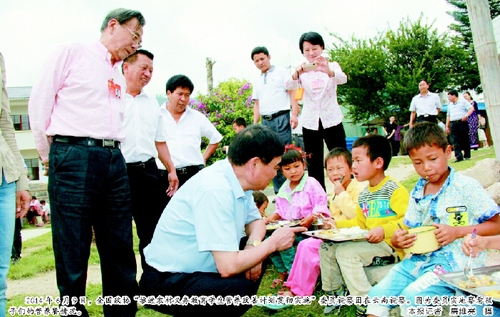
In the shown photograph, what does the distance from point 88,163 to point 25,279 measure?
3.69 m

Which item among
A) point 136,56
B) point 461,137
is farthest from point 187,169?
point 461,137

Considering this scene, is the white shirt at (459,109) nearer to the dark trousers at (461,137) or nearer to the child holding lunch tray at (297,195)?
the dark trousers at (461,137)

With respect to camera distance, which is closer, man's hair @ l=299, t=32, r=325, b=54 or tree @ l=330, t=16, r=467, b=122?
man's hair @ l=299, t=32, r=325, b=54

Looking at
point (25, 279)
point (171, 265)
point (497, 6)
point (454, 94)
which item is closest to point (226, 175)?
point (171, 265)

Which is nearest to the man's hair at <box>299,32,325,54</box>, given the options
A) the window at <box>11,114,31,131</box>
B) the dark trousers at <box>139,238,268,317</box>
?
the dark trousers at <box>139,238,268,317</box>

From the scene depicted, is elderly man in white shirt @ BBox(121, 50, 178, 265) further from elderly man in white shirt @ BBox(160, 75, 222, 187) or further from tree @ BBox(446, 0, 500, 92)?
tree @ BBox(446, 0, 500, 92)

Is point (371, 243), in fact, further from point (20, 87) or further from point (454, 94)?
point (20, 87)

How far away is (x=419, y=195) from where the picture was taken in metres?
2.45

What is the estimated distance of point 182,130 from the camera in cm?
447

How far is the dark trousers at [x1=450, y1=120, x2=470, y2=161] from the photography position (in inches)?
359

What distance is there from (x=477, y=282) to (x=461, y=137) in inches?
325

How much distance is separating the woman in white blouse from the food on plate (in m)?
2.38

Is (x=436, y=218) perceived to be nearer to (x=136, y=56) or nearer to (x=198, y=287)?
(x=198, y=287)

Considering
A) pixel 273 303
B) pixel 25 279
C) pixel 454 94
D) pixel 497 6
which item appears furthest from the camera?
pixel 497 6
